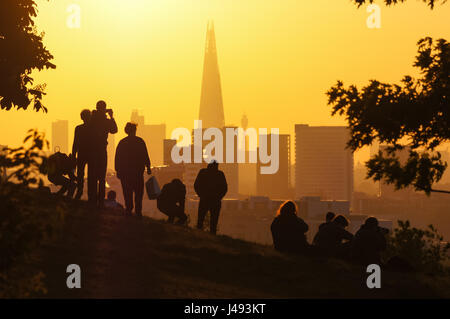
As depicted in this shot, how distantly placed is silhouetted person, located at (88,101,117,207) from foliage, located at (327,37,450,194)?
520cm

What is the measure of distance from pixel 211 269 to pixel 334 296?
7.65 feet

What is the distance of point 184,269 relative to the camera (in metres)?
17.4

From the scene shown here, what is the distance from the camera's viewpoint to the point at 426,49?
77.5 feet

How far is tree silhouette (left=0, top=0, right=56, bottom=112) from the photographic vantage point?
30.0 metres

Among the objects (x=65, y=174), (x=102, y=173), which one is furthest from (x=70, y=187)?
(x=102, y=173)

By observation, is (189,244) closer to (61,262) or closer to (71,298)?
(61,262)

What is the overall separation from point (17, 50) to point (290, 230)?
42.3ft

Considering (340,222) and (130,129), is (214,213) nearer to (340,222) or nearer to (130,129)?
(130,129)

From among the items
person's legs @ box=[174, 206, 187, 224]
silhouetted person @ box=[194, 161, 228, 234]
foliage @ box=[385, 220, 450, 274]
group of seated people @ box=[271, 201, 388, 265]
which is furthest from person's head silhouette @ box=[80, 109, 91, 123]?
foliage @ box=[385, 220, 450, 274]

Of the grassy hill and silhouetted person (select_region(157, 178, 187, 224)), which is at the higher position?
silhouetted person (select_region(157, 178, 187, 224))

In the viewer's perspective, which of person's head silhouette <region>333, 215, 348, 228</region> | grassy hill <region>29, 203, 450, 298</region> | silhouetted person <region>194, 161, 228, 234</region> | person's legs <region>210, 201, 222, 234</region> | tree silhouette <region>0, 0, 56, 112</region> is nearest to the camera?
grassy hill <region>29, 203, 450, 298</region>

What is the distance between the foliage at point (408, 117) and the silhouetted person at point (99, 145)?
5.20 meters

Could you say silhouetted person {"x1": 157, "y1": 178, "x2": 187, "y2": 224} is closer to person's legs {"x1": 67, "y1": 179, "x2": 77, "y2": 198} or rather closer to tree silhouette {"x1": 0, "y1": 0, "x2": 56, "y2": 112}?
person's legs {"x1": 67, "y1": 179, "x2": 77, "y2": 198}
